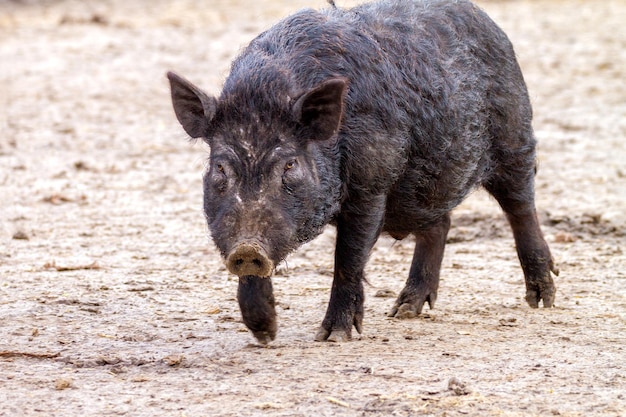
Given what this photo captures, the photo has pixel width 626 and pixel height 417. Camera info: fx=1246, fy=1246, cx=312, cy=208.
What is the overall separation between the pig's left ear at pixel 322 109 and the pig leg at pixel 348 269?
55cm

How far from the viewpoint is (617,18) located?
18.4 meters

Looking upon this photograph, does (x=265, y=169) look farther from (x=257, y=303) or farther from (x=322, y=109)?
(x=257, y=303)

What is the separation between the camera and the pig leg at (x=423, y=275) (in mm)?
6980

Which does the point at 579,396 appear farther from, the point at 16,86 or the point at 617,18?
the point at 617,18

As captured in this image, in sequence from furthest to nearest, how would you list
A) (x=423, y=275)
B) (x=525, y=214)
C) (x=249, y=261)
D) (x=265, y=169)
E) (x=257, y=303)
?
(x=525, y=214)
(x=423, y=275)
(x=257, y=303)
(x=265, y=169)
(x=249, y=261)

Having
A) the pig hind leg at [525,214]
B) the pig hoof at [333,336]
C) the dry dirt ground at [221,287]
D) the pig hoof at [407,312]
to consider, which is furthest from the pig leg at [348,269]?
the pig hind leg at [525,214]

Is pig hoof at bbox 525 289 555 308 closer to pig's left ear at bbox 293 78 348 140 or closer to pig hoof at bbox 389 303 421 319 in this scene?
pig hoof at bbox 389 303 421 319

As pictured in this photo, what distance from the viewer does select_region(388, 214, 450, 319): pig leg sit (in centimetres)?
698

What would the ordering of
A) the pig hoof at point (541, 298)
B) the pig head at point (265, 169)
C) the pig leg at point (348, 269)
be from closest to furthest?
the pig head at point (265, 169) < the pig leg at point (348, 269) < the pig hoof at point (541, 298)

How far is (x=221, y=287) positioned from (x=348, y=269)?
1.56 meters

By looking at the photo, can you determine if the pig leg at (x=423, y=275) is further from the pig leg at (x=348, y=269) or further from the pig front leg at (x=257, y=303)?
the pig front leg at (x=257, y=303)

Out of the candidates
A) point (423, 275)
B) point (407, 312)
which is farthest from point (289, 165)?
point (423, 275)

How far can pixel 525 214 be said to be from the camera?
7449mm

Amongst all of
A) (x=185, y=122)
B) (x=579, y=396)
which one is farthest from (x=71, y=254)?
(x=579, y=396)
